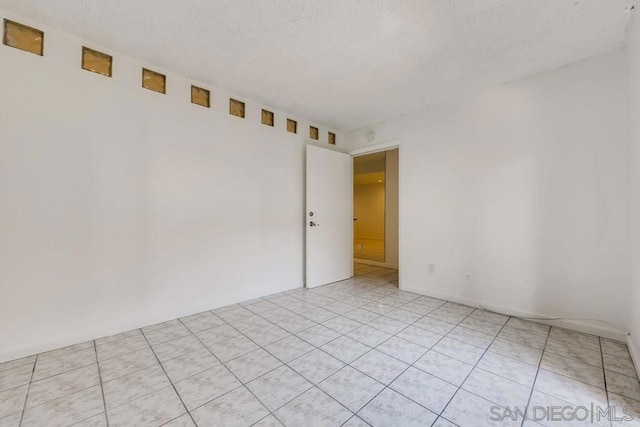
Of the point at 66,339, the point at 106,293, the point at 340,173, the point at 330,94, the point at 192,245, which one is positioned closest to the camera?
the point at 66,339

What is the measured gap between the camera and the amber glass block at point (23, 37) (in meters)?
1.92

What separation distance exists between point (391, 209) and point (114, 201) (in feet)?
15.1

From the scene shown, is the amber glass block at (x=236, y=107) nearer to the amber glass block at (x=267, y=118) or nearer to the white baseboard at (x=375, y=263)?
the amber glass block at (x=267, y=118)

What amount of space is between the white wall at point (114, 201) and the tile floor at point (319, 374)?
0.32 metres

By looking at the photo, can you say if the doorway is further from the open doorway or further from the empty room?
the empty room

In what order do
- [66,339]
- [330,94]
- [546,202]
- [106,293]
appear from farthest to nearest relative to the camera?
[330,94] < [546,202] < [106,293] < [66,339]

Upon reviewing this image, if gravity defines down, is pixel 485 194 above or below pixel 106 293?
above

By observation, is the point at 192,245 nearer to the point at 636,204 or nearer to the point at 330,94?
the point at 330,94

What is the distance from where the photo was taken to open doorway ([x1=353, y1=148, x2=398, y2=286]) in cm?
533

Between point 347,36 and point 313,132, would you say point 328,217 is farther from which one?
point 347,36

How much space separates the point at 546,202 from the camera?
2.58 metres

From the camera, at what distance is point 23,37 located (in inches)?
78.0

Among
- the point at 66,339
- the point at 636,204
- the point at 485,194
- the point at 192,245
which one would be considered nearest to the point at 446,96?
the point at 485,194

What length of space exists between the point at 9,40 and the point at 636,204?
4851 millimetres
